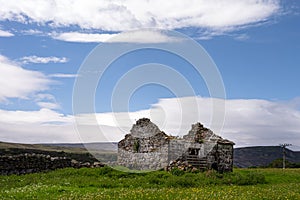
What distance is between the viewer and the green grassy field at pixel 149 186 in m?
20.6

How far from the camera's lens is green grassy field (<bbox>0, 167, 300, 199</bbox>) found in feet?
67.6

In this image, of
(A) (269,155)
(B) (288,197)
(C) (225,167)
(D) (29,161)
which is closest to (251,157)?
(A) (269,155)

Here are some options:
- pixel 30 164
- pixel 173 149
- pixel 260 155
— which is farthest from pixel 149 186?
pixel 260 155

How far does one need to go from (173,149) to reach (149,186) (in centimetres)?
1289

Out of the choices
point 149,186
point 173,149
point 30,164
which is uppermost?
point 173,149

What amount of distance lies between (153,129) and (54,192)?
20.4 meters

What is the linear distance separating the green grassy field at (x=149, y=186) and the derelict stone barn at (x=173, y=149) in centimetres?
439

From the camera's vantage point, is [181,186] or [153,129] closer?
[181,186]

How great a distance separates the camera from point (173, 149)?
40.3 meters

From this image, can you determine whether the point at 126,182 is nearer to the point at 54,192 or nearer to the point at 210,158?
the point at 54,192

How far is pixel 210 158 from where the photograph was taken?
40.2 metres

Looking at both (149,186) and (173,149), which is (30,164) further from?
(149,186)

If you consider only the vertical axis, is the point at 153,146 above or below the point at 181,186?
above

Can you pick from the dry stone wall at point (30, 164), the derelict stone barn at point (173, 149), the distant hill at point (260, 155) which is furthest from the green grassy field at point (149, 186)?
the distant hill at point (260, 155)
